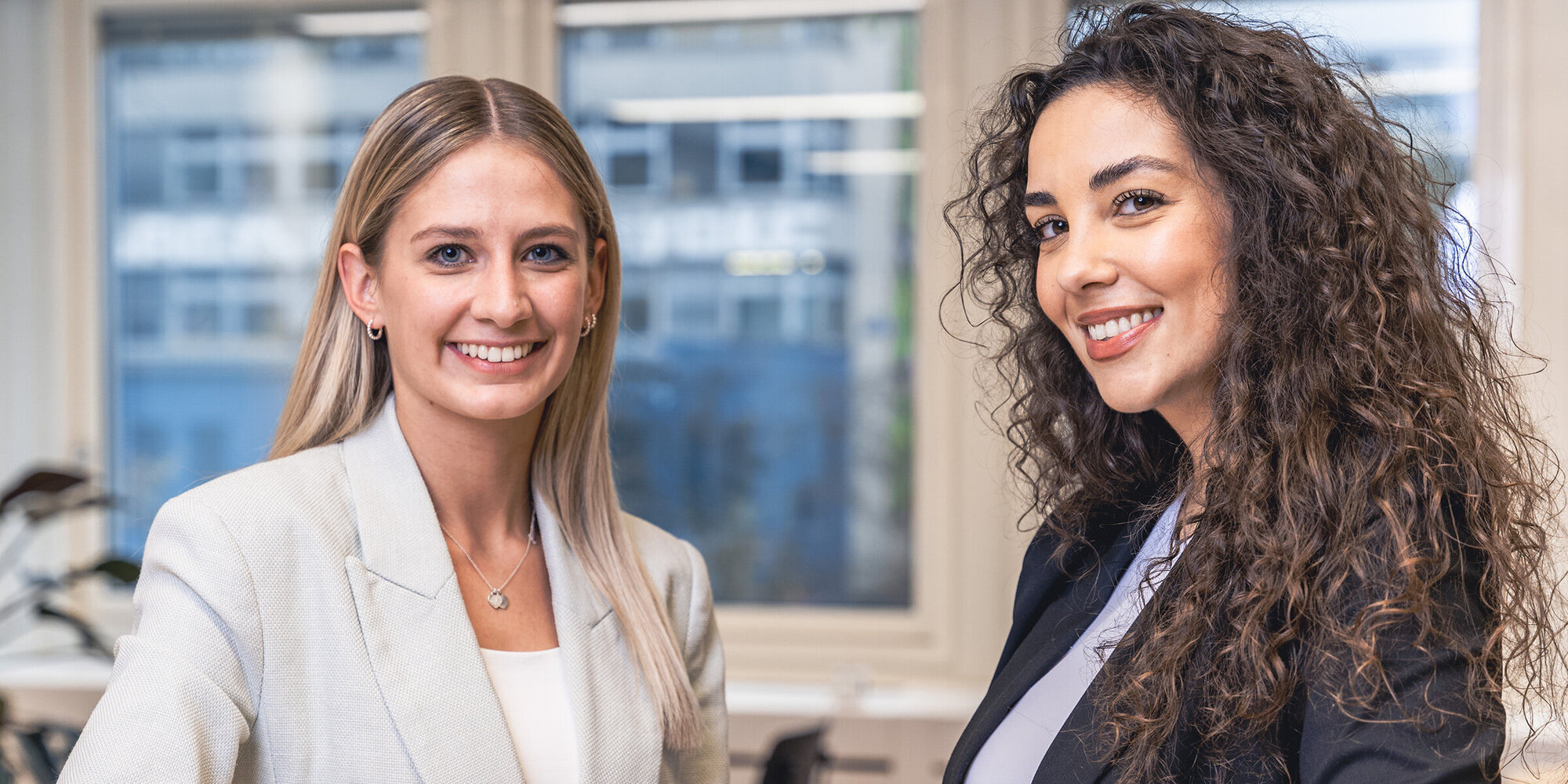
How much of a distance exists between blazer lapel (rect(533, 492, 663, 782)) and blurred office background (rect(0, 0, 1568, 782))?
159cm

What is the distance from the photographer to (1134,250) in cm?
114

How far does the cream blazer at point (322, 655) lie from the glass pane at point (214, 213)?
7.39ft

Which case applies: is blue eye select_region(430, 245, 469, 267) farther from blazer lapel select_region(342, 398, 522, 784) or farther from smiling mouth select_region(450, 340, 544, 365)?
blazer lapel select_region(342, 398, 522, 784)

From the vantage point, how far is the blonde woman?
114 cm

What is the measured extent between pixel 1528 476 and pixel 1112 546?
1.48 ft

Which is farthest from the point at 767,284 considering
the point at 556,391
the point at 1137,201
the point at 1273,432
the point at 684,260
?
the point at 1273,432

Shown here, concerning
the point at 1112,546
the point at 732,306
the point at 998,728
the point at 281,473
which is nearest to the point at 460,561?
the point at 281,473

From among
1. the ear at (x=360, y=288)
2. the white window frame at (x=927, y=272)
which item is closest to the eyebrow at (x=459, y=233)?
the ear at (x=360, y=288)

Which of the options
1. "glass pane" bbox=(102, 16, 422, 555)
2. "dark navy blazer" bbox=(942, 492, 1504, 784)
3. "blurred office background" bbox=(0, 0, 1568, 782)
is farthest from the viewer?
"glass pane" bbox=(102, 16, 422, 555)

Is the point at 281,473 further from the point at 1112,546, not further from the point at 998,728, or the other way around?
the point at 1112,546

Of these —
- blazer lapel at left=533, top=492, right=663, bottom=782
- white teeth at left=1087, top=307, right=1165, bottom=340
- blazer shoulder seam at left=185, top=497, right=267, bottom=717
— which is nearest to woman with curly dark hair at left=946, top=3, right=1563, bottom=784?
white teeth at left=1087, top=307, right=1165, bottom=340

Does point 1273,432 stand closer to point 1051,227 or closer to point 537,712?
point 1051,227

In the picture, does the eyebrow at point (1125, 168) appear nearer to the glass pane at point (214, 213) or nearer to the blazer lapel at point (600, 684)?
the blazer lapel at point (600, 684)

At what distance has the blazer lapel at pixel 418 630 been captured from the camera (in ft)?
3.91
